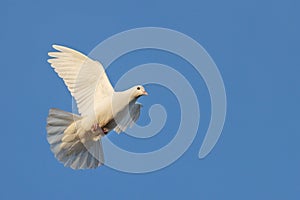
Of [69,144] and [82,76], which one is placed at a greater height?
[82,76]

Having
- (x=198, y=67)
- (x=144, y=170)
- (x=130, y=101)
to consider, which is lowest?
(x=144, y=170)

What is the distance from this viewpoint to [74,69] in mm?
16969

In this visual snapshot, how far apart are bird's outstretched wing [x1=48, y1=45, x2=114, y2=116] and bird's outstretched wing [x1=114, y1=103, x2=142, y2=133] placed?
0.65 m

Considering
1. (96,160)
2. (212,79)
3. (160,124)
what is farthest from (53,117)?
(212,79)

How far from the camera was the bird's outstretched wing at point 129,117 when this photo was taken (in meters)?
16.7

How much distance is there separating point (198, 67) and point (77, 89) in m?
3.22

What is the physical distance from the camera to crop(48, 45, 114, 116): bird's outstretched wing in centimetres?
1688

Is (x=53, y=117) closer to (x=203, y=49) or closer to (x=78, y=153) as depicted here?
(x=78, y=153)

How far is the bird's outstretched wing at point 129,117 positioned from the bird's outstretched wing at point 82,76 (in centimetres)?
65

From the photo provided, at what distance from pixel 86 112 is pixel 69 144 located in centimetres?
91

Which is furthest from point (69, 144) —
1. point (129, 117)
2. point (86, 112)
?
point (129, 117)

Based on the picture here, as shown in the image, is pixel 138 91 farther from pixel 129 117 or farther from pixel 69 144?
pixel 69 144

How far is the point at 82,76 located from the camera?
17.0m

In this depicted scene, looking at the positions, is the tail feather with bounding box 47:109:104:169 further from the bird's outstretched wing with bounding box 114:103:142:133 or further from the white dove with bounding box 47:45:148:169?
the bird's outstretched wing with bounding box 114:103:142:133
